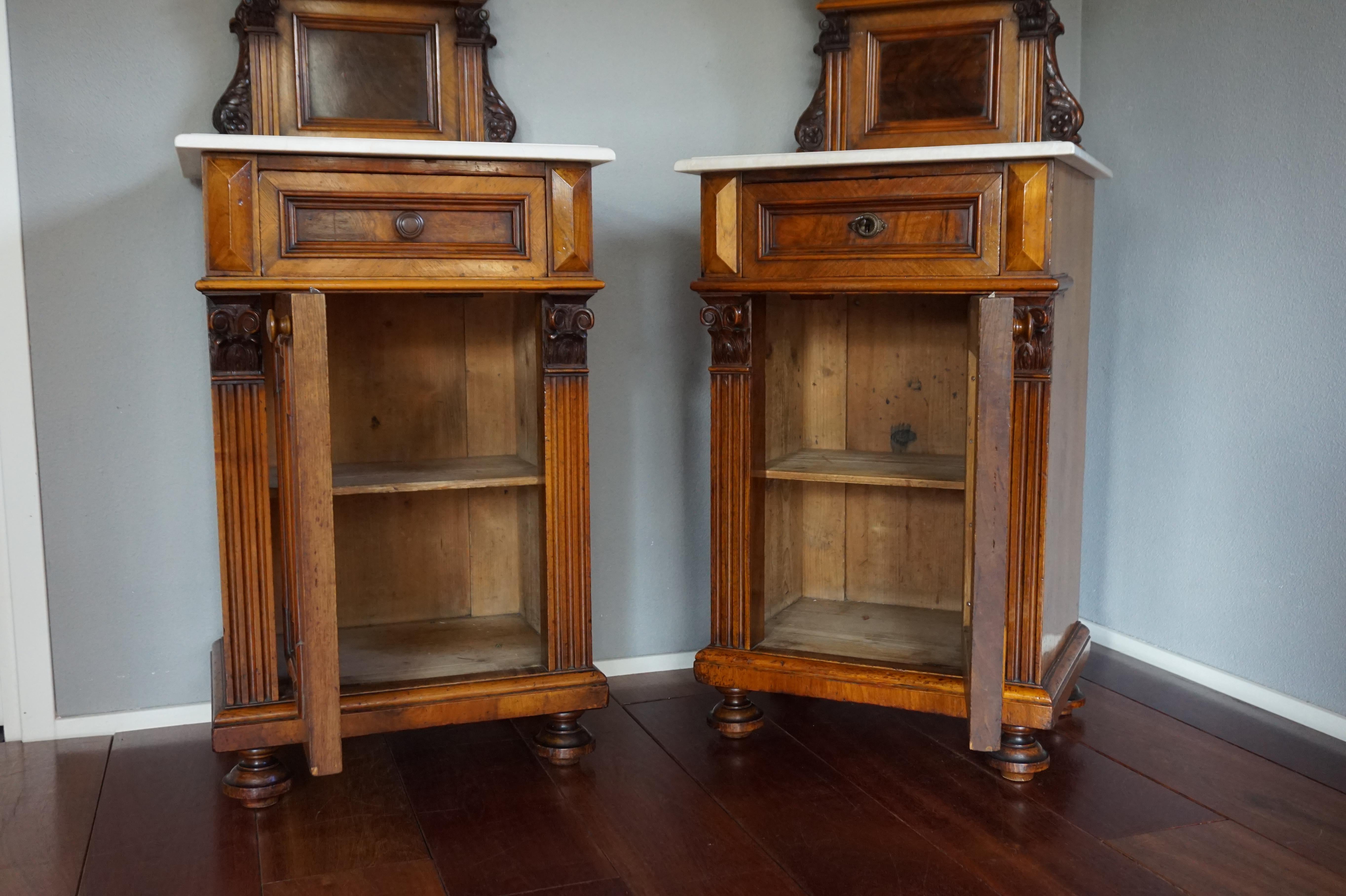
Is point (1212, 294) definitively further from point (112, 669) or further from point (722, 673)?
point (112, 669)

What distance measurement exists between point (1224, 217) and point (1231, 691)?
982 millimetres

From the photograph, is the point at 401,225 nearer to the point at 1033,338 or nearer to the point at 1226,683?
the point at 1033,338

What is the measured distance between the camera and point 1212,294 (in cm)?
240

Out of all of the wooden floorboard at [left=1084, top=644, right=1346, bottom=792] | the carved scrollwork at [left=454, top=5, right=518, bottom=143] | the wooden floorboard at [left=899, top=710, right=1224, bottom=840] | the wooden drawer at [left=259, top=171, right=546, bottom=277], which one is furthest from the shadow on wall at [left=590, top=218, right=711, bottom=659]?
the wooden floorboard at [left=1084, top=644, right=1346, bottom=792]

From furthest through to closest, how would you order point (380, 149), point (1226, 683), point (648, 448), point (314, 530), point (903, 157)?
point (648, 448) → point (1226, 683) → point (903, 157) → point (380, 149) → point (314, 530)

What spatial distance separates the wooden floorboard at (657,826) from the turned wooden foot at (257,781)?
1.50ft

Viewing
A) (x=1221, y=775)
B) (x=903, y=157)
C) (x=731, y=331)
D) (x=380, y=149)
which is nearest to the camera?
(x=380, y=149)

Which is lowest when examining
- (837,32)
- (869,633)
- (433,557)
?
(869,633)

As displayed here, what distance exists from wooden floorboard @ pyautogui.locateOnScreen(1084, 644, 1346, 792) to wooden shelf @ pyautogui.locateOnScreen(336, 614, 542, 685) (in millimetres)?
1259

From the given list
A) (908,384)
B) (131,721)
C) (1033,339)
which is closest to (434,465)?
(131,721)

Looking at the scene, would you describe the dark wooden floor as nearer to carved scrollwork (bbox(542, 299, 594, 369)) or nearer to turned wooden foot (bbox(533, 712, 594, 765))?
turned wooden foot (bbox(533, 712, 594, 765))

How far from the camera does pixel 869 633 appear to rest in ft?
7.41

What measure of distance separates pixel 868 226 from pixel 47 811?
1.67 metres

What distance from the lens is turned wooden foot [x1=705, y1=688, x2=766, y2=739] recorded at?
2.17m
